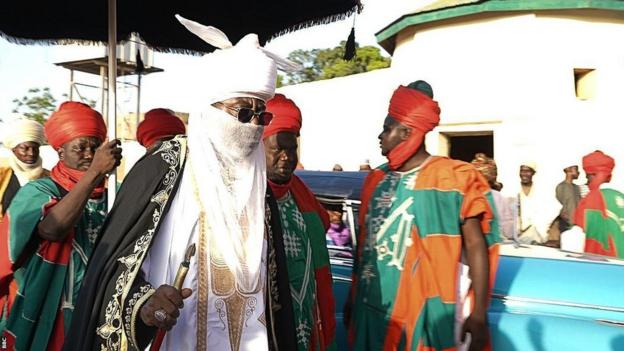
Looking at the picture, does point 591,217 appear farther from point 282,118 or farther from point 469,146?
point 469,146

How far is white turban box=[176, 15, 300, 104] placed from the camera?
7.34 ft

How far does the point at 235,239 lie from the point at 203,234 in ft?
0.36

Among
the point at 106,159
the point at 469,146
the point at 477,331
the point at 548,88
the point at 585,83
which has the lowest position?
the point at 477,331

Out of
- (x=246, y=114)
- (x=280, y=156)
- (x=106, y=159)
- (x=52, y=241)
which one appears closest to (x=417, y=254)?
(x=280, y=156)

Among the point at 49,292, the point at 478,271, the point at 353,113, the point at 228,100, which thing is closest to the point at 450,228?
the point at 478,271

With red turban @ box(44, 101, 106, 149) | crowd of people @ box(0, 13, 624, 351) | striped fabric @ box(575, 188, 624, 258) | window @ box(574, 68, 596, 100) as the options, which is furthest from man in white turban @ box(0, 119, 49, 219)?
window @ box(574, 68, 596, 100)

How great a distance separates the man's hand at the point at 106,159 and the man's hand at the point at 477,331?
1.74m

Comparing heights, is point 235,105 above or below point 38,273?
above

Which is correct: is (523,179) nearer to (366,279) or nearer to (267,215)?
(366,279)

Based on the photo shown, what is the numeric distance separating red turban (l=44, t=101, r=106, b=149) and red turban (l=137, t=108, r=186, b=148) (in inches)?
37.8

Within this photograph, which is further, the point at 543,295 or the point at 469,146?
the point at 469,146

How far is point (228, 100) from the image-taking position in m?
2.25

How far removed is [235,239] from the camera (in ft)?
7.27

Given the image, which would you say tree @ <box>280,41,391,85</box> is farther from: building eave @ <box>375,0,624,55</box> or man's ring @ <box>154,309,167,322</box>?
man's ring @ <box>154,309,167,322</box>
